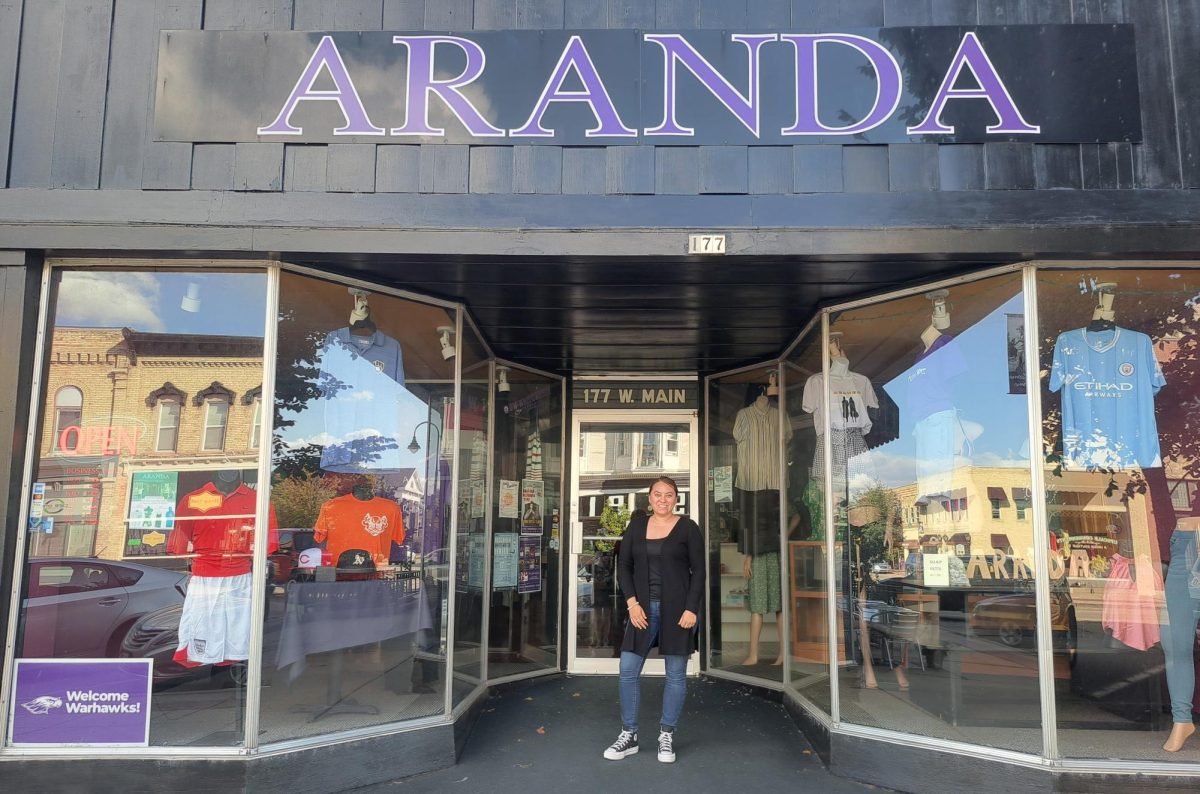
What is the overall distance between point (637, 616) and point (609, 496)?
2556mm

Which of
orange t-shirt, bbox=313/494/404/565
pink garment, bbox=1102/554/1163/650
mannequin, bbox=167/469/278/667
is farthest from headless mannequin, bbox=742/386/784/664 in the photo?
mannequin, bbox=167/469/278/667

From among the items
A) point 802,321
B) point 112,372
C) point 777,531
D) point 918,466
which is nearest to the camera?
point 112,372

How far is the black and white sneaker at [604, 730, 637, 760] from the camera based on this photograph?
4633 millimetres

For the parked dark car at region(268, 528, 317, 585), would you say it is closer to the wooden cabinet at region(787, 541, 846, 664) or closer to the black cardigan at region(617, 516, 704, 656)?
the black cardigan at region(617, 516, 704, 656)

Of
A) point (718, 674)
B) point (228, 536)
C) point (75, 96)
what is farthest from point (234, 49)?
point (718, 674)

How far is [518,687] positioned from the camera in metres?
6.37

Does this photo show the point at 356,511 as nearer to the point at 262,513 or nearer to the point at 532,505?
the point at 262,513

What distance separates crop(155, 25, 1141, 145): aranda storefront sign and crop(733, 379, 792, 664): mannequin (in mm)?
2681

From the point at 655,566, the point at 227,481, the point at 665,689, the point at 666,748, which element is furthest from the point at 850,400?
the point at 227,481

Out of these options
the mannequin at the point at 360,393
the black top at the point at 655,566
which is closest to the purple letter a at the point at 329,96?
the mannequin at the point at 360,393

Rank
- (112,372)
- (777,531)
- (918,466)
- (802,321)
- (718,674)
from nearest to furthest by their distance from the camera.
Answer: (112,372), (918,466), (802,321), (777,531), (718,674)

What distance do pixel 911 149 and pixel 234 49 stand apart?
12.1 ft

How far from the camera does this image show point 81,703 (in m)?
4.03

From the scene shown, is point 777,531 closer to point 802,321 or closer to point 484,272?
point 802,321
